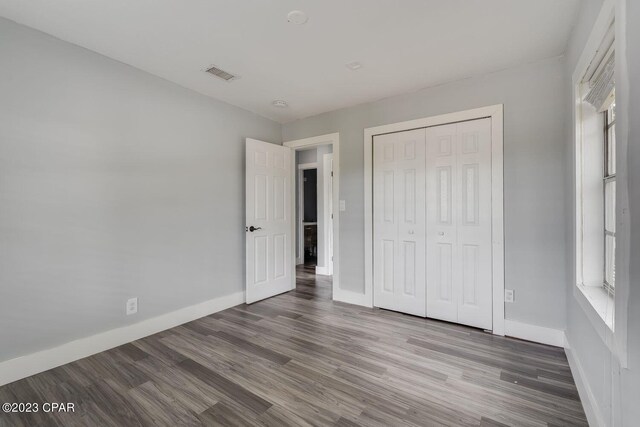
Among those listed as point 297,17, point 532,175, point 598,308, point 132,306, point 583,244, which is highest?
point 297,17

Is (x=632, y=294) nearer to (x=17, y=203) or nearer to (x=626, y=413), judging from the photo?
(x=626, y=413)

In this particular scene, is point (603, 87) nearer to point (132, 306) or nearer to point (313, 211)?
point (132, 306)

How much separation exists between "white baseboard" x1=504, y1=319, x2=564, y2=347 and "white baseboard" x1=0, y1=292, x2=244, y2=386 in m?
2.95

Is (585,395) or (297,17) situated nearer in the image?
(585,395)

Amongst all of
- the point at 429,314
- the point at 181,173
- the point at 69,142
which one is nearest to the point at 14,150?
the point at 69,142

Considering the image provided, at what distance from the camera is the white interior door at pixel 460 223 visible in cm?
269

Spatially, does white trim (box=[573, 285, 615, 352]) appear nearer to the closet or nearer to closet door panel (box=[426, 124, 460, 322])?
the closet

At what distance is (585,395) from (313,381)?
1.59 metres

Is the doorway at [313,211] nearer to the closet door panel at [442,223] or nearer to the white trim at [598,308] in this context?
the closet door panel at [442,223]

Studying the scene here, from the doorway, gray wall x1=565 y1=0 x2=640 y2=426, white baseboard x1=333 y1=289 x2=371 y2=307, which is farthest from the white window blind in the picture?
the doorway

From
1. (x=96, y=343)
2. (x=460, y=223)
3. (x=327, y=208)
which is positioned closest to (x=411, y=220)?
(x=460, y=223)

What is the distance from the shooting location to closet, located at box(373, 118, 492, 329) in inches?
107

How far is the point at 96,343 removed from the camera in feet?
7.63

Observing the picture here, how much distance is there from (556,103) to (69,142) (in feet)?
12.9
